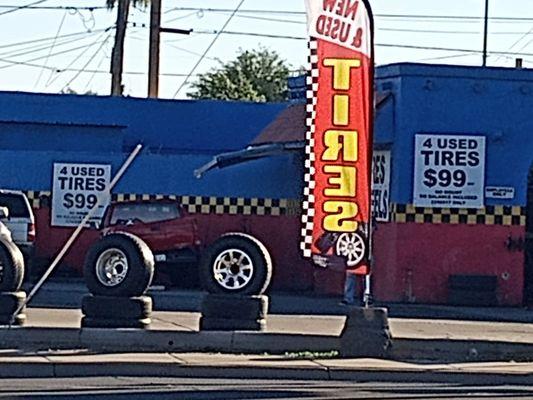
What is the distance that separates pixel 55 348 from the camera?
656 inches

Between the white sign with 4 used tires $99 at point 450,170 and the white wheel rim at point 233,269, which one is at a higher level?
the white sign with 4 used tires $99 at point 450,170

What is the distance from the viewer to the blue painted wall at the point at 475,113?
981 inches

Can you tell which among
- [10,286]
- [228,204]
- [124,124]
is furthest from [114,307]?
[124,124]

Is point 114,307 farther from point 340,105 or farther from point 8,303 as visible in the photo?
point 340,105

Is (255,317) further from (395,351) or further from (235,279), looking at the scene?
(395,351)

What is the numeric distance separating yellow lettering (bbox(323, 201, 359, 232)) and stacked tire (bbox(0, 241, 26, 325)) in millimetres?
4021

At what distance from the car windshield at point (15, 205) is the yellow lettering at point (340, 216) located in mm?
11694

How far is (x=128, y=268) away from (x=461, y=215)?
9288 mm

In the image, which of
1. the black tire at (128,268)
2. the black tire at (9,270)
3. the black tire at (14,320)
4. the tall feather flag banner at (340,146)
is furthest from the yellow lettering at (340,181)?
the black tire at (14,320)

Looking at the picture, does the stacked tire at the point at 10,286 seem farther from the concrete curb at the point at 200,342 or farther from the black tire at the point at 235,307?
the black tire at the point at 235,307

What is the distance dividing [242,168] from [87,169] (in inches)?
125

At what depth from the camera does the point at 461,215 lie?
2503cm

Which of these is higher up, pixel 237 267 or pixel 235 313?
pixel 237 267

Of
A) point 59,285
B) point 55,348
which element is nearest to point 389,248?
point 59,285
